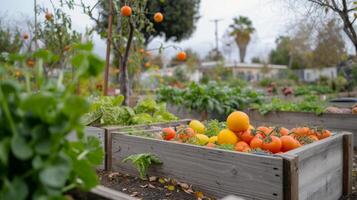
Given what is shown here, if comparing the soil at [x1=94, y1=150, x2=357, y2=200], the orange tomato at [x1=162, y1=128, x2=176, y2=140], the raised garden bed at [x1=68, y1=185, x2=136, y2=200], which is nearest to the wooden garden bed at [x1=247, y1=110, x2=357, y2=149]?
the soil at [x1=94, y1=150, x2=357, y2=200]

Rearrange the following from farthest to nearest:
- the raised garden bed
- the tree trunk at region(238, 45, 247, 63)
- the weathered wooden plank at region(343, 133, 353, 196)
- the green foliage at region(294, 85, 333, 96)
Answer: the tree trunk at region(238, 45, 247, 63) → the green foliage at region(294, 85, 333, 96) → the weathered wooden plank at region(343, 133, 353, 196) → the raised garden bed

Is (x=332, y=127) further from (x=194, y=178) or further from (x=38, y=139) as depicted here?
(x=38, y=139)

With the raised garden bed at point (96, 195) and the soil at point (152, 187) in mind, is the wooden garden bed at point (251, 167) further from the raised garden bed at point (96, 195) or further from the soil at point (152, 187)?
the raised garden bed at point (96, 195)

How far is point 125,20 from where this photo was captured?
4.13 meters

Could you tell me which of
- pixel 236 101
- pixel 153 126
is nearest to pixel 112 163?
pixel 153 126

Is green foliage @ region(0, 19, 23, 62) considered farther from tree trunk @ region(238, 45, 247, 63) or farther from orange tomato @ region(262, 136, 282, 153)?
tree trunk @ region(238, 45, 247, 63)

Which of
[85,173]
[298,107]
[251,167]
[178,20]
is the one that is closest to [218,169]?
[251,167]

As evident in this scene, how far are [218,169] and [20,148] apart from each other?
1518mm

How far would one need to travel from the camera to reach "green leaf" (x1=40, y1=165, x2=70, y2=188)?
0.68 meters

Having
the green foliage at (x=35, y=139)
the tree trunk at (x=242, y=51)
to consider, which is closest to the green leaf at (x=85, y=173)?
the green foliage at (x=35, y=139)

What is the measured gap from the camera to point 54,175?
0.70m

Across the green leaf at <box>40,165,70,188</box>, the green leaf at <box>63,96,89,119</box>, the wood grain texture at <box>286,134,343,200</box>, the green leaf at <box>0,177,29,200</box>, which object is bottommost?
the wood grain texture at <box>286,134,343,200</box>

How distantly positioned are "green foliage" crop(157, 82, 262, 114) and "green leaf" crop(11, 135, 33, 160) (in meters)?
4.95

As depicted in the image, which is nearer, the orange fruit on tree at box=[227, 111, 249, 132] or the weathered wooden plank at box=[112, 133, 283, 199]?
the weathered wooden plank at box=[112, 133, 283, 199]
